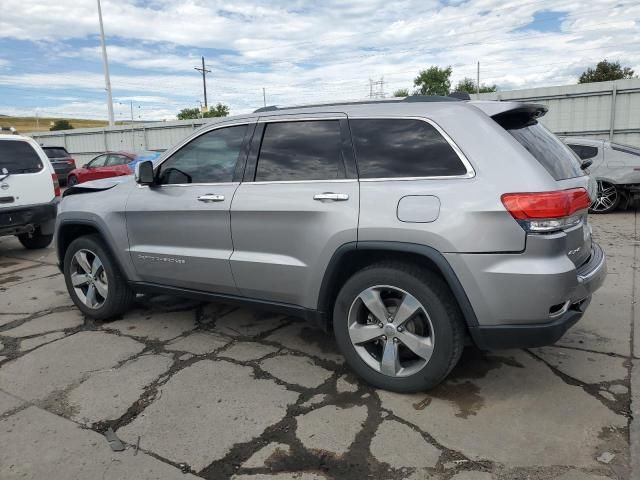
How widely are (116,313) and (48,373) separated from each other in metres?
1.03

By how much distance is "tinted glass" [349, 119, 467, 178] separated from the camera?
9.58ft

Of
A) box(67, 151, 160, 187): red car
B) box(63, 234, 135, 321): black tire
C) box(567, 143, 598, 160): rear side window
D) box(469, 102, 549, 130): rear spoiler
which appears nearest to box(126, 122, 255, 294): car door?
box(63, 234, 135, 321): black tire

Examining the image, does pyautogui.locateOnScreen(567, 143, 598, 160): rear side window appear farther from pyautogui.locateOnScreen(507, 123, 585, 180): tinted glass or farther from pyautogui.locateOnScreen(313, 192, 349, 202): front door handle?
pyautogui.locateOnScreen(313, 192, 349, 202): front door handle

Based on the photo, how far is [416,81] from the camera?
59.3 m

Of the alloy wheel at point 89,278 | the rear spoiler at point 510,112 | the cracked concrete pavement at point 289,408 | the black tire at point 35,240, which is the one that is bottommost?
the cracked concrete pavement at point 289,408

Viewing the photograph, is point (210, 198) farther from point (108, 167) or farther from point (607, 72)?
point (607, 72)

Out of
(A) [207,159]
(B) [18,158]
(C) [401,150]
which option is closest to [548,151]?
(C) [401,150]

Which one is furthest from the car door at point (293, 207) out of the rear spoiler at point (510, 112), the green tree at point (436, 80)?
the green tree at point (436, 80)

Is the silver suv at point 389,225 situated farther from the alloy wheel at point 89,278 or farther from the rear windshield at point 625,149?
the rear windshield at point 625,149

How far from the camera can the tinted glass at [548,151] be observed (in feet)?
9.56

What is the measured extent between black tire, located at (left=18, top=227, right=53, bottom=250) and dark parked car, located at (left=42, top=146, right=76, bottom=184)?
12203 mm

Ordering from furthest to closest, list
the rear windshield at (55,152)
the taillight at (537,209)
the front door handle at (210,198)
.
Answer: the rear windshield at (55,152) < the front door handle at (210,198) < the taillight at (537,209)

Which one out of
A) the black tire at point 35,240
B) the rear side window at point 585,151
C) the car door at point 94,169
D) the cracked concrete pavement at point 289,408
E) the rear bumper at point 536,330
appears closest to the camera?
the cracked concrete pavement at point 289,408

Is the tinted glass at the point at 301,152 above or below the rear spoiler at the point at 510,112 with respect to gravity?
below
